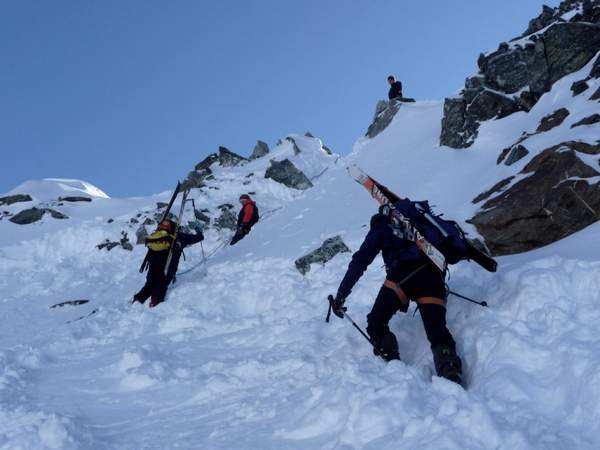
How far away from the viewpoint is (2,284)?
17.9 m

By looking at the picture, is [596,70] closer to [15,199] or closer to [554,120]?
[554,120]

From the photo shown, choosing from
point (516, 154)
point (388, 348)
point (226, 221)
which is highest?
point (226, 221)

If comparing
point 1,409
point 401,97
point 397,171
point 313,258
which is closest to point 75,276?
point 313,258

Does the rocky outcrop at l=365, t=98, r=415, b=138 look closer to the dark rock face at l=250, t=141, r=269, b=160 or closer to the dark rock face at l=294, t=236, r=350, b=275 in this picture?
the dark rock face at l=250, t=141, r=269, b=160

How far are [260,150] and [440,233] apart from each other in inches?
1213

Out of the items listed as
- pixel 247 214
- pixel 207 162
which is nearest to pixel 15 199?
pixel 207 162

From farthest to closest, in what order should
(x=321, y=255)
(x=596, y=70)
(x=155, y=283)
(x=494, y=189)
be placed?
(x=596, y=70)
(x=155, y=283)
(x=321, y=255)
(x=494, y=189)

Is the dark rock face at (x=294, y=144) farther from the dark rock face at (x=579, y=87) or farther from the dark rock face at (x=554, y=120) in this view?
the dark rock face at (x=554, y=120)

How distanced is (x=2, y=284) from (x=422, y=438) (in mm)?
18548

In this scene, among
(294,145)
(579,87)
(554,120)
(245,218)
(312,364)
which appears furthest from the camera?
(294,145)

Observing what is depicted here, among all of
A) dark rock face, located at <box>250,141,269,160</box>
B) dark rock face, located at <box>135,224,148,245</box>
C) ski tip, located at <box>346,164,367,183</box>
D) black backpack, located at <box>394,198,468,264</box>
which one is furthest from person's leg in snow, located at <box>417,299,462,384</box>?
dark rock face, located at <box>250,141,269,160</box>

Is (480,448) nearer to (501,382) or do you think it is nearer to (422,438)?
(422,438)

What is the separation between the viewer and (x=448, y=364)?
4.51 meters

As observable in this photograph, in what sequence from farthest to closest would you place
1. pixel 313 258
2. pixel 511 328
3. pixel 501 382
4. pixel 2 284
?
pixel 2 284, pixel 313 258, pixel 511 328, pixel 501 382
